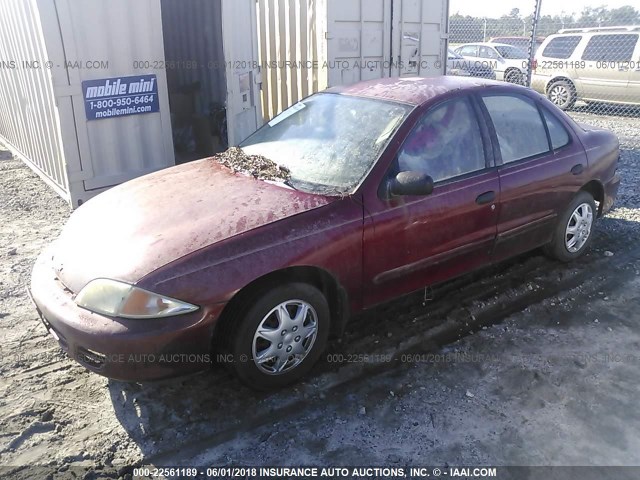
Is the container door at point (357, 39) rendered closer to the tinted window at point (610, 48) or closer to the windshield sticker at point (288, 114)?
the windshield sticker at point (288, 114)

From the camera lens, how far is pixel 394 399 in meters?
3.17

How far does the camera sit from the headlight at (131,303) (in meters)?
2.71

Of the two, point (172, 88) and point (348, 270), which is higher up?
point (172, 88)

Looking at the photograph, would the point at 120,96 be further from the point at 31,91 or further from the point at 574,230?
the point at 574,230

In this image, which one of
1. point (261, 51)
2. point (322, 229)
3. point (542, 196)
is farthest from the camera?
point (261, 51)

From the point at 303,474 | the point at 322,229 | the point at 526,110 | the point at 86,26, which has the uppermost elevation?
the point at 86,26

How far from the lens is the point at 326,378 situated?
336cm

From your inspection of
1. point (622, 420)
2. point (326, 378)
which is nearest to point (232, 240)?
point (326, 378)

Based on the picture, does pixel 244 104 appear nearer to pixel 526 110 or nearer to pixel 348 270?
pixel 526 110

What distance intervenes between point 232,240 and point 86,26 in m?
3.84

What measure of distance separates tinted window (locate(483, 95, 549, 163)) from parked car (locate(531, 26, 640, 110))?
909cm

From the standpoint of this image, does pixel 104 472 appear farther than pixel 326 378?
No

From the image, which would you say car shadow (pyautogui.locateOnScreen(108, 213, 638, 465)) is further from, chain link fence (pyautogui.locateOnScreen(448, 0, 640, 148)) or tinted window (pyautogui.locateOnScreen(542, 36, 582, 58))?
tinted window (pyautogui.locateOnScreen(542, 36, 582, 58))

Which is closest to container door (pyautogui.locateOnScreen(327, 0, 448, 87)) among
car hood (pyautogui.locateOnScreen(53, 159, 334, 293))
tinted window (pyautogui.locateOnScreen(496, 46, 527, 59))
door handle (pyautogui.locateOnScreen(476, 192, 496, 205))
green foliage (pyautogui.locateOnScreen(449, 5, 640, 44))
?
Answer: door handle (pyautogui.locateOnScreen(476, 192, 496, 205))
